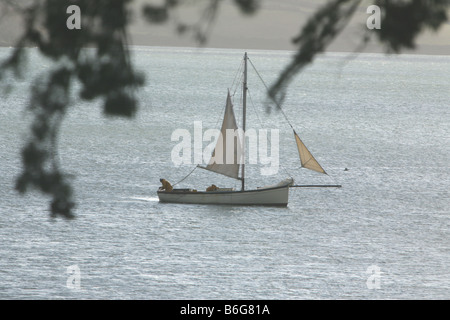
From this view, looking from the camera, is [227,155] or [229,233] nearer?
[229,233]

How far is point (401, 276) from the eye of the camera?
49.4m

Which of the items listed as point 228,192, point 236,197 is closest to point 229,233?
point 228,192

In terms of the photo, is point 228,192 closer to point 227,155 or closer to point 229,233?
point 227,155

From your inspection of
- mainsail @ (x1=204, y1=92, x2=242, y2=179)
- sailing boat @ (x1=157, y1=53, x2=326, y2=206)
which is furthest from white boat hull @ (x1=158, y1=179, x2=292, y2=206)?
mainsail @ (x1=204, y1=92, x2=242, y2=179)

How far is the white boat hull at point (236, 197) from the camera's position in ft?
225

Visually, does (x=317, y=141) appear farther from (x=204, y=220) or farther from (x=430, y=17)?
A: (x=430, y=17)

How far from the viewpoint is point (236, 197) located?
70250mm

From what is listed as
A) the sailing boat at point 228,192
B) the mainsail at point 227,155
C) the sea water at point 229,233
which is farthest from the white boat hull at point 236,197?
the mainsail at point 227,155

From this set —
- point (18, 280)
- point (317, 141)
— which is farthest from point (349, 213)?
point (317, 141)

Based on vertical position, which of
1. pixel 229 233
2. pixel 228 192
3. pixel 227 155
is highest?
pixel 227 155

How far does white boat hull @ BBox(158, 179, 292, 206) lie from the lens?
6844 centimetres

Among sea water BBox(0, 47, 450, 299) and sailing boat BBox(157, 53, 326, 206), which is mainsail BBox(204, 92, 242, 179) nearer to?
sailing boat BBox(157, 53, 326, 206)

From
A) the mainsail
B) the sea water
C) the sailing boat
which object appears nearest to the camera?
the sea water

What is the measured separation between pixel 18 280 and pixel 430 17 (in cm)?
4414
